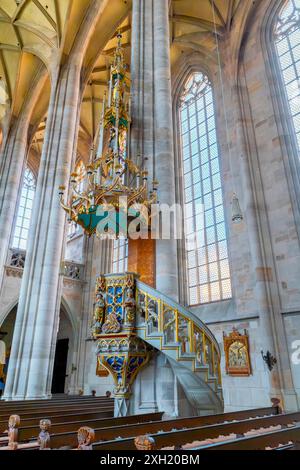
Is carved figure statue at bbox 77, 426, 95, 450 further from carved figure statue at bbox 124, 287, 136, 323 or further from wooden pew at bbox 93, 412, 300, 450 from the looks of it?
carved figure statue at bbox 124, 287, 136, 323

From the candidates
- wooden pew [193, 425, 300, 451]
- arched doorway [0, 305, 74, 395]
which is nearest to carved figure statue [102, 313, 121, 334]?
wooden pew [193, 425, 300, 451]

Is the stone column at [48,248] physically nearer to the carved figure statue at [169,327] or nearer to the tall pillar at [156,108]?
the tall pillar at [156,108]

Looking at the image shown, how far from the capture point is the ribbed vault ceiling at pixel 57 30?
13.6m

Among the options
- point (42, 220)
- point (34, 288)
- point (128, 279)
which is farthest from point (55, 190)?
point (128, 279)

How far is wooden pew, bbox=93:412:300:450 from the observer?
2.18 m

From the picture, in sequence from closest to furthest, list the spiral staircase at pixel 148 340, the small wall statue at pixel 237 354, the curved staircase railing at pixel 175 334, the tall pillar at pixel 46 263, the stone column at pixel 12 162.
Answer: the curved staircase railing at pixel 175 334, the spiral staircase at pixel 148 340, the tall pillar at pixel 46 263, the small wall statue at pixel 237 354, the stone column at pixel 12 162

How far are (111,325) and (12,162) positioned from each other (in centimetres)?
1354

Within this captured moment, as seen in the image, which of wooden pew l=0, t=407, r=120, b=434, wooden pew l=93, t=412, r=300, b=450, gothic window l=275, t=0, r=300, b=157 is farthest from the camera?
gothic window l=275, t=0, r=300, b=157

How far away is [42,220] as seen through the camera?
11.2 metres

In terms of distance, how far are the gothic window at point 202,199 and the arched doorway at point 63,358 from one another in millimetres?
7252

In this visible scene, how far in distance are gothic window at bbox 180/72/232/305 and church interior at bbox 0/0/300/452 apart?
6 centimetres

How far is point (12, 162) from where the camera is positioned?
16.3 meters

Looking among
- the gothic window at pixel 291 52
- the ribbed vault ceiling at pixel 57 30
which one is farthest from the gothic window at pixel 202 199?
the gothic window at pixel 291 52

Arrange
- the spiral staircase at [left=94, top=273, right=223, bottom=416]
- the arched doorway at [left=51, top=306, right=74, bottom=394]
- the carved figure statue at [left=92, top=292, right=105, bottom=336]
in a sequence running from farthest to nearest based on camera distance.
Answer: the arched doorway at [left=51, top=306, right=74, bottom=394] < the carved figure statue at [left=92, top=292, right=105, bottom=336] < the spiral staircase at [left=94, top=273, right=223, bottom=416]
